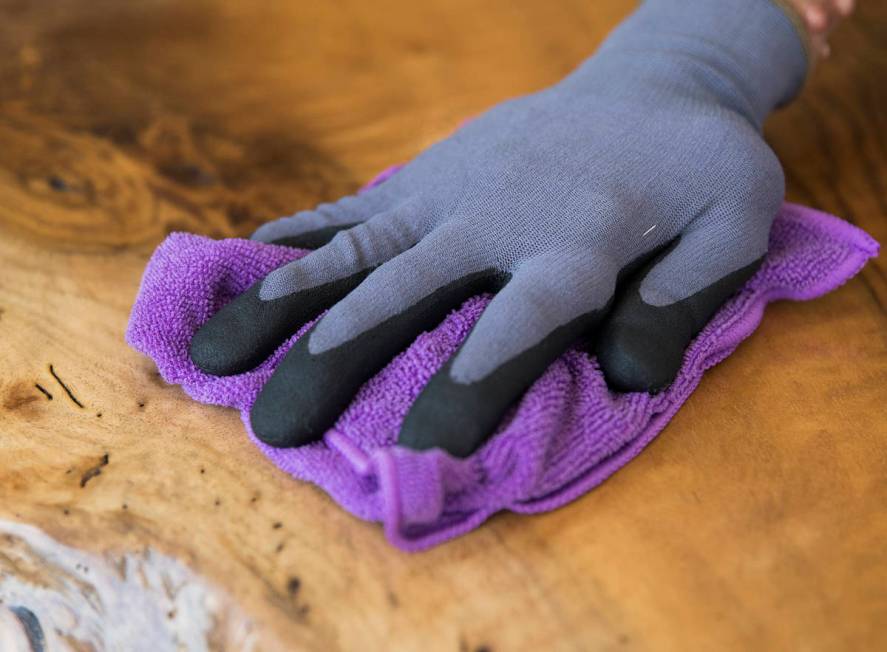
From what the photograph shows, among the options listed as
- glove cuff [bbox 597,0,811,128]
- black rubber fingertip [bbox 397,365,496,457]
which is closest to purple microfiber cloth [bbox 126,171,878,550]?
black rubber fingertip [bbox 397,365,496,457]

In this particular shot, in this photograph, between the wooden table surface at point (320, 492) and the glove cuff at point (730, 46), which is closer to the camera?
the wooden table surface at point (320, 492)

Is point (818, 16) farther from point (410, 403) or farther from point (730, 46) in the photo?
point (410, 403)

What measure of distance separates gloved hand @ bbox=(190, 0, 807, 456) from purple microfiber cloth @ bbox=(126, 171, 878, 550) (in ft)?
0.04

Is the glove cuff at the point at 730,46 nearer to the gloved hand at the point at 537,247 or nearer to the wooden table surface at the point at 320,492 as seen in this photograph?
the gloved hand at the point at 537,247

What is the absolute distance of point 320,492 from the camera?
0.58 m

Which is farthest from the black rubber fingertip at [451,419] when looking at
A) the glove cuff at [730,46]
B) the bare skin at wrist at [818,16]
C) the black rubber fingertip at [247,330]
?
the bare skin at wrist at [818,16]

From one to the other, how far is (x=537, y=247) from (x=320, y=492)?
23 centimetres

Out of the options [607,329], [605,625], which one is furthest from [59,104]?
[605,625]

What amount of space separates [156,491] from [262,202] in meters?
0.36

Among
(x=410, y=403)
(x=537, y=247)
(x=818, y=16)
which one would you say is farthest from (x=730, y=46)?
(x=410, y=403)

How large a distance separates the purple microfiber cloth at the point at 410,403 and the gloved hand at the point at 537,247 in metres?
0.01

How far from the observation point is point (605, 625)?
51cm

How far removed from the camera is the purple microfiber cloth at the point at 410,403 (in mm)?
540

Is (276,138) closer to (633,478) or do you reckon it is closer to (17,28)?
(17,28)
